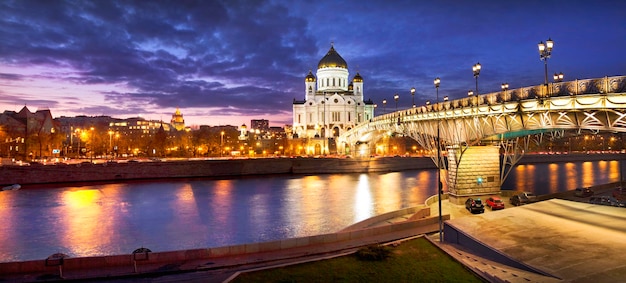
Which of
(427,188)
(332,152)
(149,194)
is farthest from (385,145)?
(149,194)

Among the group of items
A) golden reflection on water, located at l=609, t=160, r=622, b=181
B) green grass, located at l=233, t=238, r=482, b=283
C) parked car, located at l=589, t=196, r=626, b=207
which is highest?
parked car, located at l=589, t=196, r=626, b=207

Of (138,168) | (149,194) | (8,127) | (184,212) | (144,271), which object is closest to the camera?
(144,271)

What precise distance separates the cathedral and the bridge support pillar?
74275 millimetres

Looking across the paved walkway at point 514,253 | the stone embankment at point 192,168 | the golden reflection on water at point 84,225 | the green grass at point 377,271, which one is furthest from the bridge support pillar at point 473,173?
the stone embankment at point 192,168

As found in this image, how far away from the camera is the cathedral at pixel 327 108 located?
109000mm

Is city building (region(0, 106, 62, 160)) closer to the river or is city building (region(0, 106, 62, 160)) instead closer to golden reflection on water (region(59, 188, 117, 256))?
the river

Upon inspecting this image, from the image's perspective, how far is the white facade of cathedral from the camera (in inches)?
4390

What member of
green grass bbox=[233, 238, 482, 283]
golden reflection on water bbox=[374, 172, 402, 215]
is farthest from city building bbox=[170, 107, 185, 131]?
green grass bbox=[233, 238, 482, 283]

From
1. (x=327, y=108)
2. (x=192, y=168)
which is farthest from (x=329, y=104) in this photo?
(x=192, y=168)

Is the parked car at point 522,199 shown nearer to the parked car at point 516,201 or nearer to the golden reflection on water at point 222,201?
the parked car at point 516,201

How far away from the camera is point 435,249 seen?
16.0 metres

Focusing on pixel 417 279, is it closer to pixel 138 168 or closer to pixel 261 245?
pixel 261 245

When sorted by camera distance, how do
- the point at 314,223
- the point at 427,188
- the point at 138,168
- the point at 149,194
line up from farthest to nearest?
1. the point at 138,168
2. the point at 427,188
3. the point at 149,194
4. the point at 314,223

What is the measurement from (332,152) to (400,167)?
29858mm
